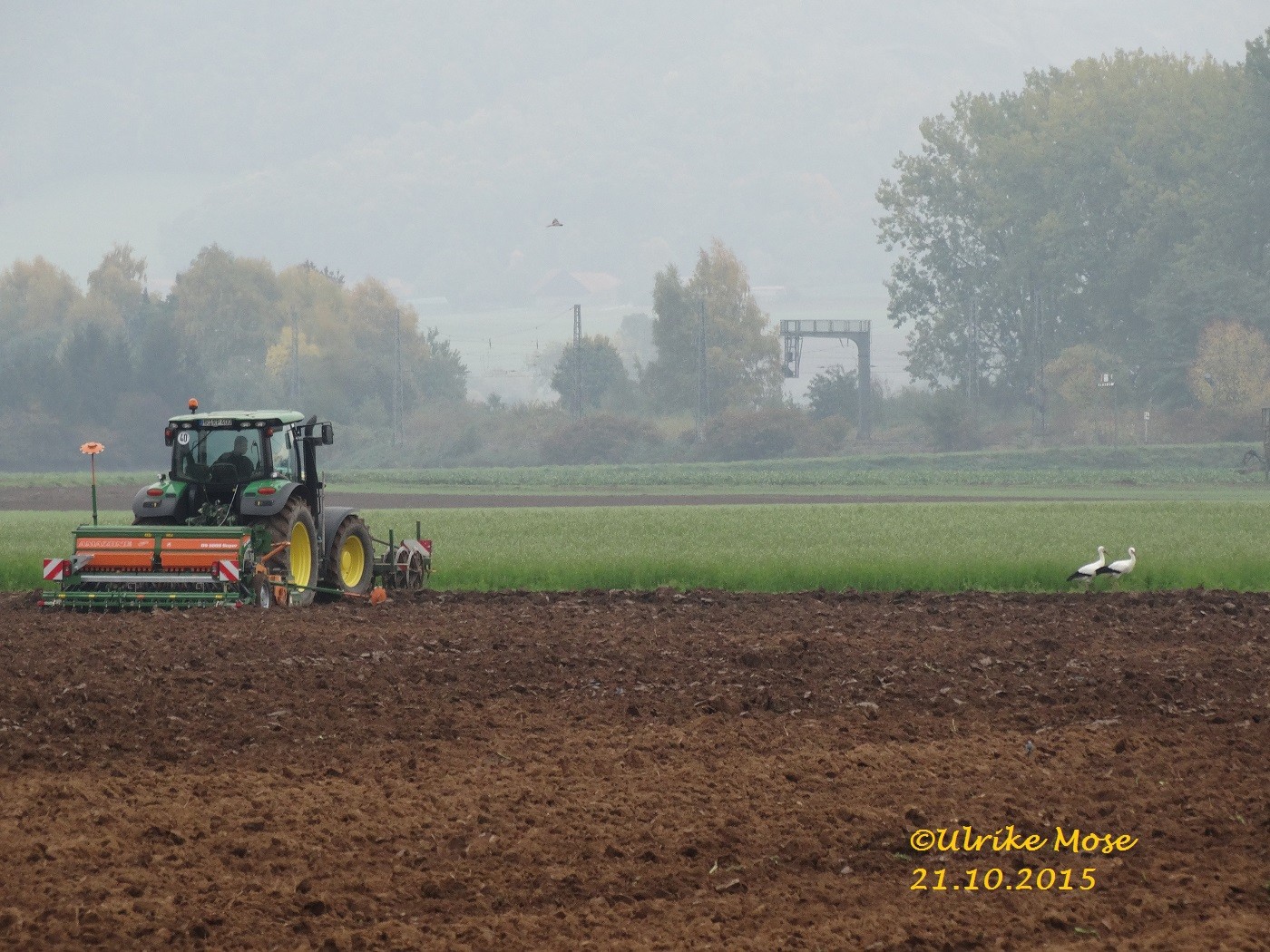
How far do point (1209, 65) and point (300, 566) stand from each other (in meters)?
99.2

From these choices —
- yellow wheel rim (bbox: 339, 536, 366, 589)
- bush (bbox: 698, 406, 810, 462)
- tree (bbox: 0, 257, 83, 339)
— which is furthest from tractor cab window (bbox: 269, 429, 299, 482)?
tree (bbox: 0, 257, 83, 339)

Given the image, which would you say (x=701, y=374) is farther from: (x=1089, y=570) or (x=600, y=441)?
(x=1089, y=570)

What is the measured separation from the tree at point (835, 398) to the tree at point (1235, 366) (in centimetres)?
2338

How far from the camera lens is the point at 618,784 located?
384 inches

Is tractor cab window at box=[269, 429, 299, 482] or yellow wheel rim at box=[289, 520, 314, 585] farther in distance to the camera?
yellow wheel rim at box=[289, 520, 314, 585]

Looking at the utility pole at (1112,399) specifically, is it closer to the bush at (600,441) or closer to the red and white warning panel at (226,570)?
the bush at (600,441)

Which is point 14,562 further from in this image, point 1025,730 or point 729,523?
point 1025,730

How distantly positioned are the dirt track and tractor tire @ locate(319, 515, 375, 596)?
306cm

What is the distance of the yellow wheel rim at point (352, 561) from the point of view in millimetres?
20125

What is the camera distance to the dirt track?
7387mm

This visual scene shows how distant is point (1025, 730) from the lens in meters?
11.3

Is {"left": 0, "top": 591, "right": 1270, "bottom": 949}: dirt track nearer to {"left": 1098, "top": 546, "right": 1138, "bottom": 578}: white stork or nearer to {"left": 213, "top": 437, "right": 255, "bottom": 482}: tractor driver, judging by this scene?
{"left": 213, "top": 437, "right": 255, "bottom": 482}: tractor driver

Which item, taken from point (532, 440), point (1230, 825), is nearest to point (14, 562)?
point (1230, 825)

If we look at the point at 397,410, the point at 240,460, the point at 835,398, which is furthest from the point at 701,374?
the point at 240,460
